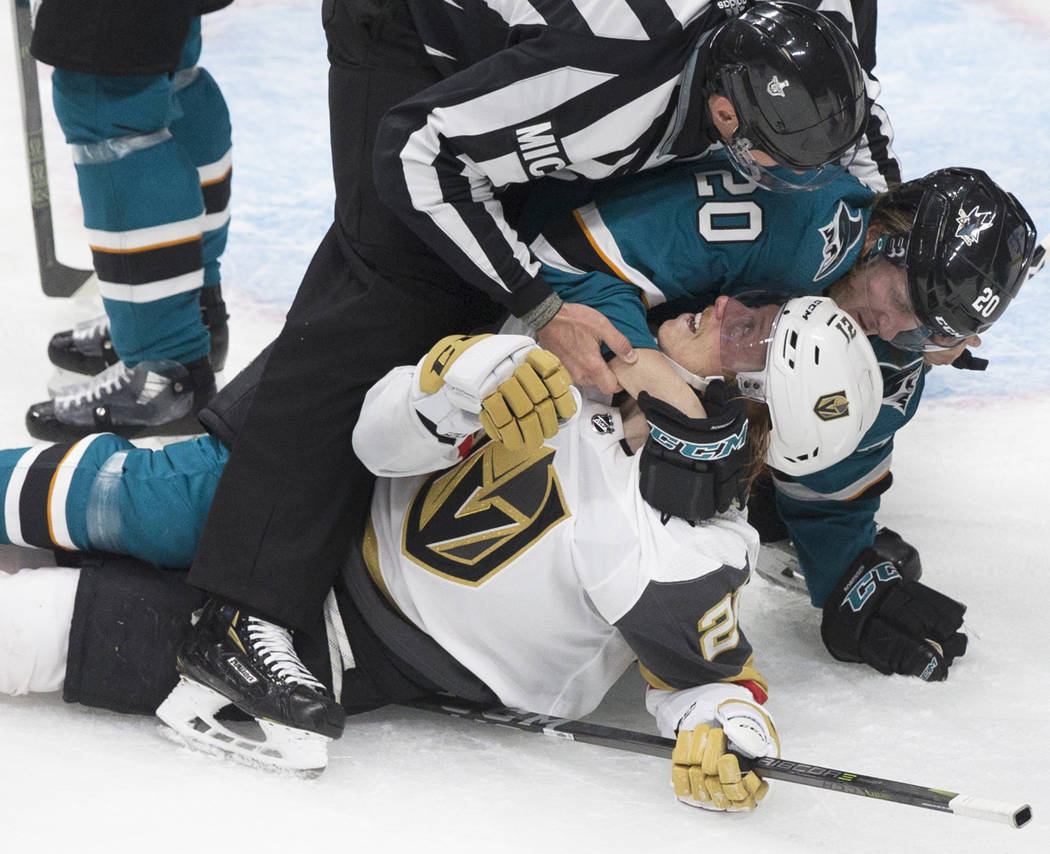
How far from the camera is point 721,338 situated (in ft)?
6.32

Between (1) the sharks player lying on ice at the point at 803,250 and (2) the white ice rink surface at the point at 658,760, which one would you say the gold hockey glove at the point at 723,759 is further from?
(1) the sharks player lying on ice at the point at 803,250

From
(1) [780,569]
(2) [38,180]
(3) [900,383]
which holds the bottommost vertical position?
(1) [780,569]

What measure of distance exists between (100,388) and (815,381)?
166 centimetres

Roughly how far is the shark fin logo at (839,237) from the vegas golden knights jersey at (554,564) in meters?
0.37

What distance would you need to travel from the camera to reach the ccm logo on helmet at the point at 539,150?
6.15 feet

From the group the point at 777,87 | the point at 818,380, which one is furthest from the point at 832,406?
the point at 777,87

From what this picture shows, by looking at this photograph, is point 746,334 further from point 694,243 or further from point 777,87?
point 777,87

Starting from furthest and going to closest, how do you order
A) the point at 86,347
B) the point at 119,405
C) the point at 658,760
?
the point at 86,347 → the point at 119,405 → the point at 658,760

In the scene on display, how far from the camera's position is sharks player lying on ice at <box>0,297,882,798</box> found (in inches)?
72.3

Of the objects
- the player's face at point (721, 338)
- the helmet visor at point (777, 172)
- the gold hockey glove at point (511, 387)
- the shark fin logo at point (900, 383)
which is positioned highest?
the helmet visor at point (777, 172)

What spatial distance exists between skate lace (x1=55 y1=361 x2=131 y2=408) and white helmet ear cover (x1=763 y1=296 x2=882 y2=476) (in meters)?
1.54

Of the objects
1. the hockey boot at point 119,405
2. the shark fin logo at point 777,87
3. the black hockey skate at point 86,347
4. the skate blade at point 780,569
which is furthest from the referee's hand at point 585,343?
the black hockey skate at point 86,347

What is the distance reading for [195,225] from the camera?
9.45 ft

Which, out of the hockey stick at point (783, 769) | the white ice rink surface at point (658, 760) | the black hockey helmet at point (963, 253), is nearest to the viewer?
the hockey stick at point (783, 769)
